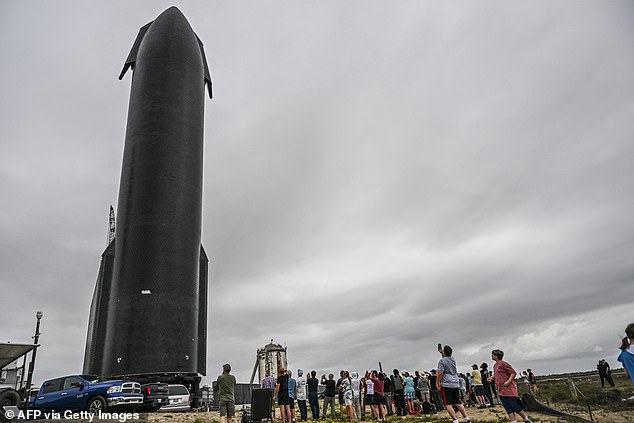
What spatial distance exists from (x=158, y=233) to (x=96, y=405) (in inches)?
293

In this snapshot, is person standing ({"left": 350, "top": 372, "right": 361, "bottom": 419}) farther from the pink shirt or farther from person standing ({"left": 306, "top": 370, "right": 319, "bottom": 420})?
the pink shirt

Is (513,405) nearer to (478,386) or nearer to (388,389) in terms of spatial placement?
(478,386)

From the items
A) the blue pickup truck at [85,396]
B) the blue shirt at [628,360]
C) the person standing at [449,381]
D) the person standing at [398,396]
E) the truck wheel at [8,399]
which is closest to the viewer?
the blue shirt at [628,360]

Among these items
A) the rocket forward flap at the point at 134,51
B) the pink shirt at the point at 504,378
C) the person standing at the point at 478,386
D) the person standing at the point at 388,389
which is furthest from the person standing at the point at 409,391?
the rocket forward flap at the point at 134,51

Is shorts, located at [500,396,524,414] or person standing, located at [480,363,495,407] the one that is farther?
person standing, located at [480,363,495,407]

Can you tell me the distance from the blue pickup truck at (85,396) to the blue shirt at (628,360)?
12.3 m

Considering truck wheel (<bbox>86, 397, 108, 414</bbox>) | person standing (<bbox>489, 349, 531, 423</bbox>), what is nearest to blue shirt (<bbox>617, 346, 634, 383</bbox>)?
person standing (<bbox>489, 349, 531, 423</bbox>)

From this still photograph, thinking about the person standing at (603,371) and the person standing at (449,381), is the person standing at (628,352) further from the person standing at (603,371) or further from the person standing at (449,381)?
the person standing at (603,371)

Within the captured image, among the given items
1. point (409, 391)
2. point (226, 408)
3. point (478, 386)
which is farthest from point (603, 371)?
point (226, 408)

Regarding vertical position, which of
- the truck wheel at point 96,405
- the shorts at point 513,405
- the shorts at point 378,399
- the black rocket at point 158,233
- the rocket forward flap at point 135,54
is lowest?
the shorts at point 513,405

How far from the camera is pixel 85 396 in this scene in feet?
43.6

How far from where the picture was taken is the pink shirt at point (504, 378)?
909 cm

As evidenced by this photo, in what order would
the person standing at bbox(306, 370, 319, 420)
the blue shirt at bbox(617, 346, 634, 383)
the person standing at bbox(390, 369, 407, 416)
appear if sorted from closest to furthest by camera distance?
the blue shirt at bbox(617, 346, 634, 383) < the person standing at bbox(306, 370, 319, 420) < the person standing at bbox(390, 369, 407, 416)

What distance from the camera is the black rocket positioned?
17922mm
